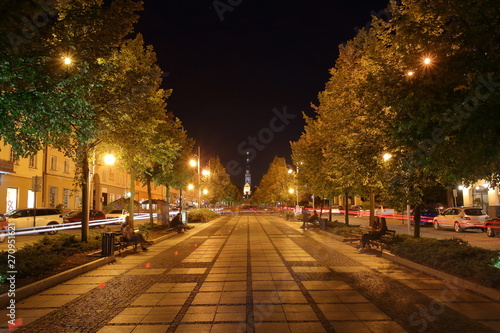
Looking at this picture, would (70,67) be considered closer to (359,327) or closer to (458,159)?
(359,327)

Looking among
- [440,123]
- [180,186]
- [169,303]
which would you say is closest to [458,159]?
[440,123]

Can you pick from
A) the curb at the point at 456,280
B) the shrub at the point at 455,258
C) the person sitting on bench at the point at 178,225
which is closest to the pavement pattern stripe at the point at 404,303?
the curb at the point at 456,280

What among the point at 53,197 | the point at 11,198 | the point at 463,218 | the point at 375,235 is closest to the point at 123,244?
the point at 375,235

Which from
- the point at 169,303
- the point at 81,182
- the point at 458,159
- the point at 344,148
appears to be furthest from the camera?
the point at 344,148

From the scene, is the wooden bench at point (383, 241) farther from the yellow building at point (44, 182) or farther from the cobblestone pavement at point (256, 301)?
the yellow building at point (44, 182)

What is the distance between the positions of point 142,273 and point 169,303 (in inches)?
141

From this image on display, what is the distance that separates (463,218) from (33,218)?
28014mm

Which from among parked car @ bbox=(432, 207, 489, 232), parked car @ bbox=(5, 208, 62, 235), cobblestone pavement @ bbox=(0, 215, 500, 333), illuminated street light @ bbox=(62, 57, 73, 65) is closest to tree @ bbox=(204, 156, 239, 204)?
parked car @ bbox=(5, 208, 62, 235)

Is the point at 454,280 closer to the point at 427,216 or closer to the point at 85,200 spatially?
the point at 85,200

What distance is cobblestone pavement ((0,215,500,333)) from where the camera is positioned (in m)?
6.39

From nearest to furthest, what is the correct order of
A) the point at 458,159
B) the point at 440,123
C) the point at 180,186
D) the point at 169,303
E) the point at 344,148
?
the point at 169,303 → the point at 440,123 → the point at 458,159 → the point at 344,148 → the point at 180,186

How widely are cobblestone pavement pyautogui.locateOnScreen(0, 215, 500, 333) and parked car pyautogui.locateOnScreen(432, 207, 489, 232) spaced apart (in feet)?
48.1

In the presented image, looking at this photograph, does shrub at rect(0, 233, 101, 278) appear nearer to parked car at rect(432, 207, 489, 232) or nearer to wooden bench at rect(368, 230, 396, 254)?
wooden bench at rect(368, 230, 396, 254)

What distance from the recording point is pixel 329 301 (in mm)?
7840
